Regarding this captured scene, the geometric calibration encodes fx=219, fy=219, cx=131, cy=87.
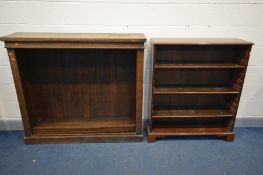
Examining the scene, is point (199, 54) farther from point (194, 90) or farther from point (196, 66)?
point (194, 90)

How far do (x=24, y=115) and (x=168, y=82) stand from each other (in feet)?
4.79

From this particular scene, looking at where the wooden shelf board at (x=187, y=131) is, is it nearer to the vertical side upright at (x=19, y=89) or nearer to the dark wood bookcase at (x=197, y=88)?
the dark wood bookcase at (x=197, y=88)

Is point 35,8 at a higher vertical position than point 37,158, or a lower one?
higher

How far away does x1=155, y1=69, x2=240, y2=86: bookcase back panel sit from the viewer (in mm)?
2254

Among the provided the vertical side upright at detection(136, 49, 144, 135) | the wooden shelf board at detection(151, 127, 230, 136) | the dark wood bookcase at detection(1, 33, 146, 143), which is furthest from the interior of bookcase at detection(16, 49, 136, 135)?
the wooden shelf board at detection(151, 127, 230, 136)

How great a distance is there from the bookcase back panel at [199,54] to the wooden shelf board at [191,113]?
52 cm

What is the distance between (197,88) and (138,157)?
2.93 feet

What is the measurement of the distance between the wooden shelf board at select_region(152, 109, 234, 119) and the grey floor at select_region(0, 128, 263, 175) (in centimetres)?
28

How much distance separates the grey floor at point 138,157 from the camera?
1898mm

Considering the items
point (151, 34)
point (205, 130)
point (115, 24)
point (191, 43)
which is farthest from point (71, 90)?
point (205, 130)

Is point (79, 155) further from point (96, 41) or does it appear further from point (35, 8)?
point (35, 8)

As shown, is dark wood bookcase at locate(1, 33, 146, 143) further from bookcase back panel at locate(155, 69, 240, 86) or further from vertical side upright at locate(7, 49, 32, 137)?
bookcase back panel at locate(155, 69, 240, 86)

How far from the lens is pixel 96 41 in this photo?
184cm

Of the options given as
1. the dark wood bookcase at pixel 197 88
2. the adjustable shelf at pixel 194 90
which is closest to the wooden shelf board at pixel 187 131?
the dark wood bookcase at pixel 197 88
